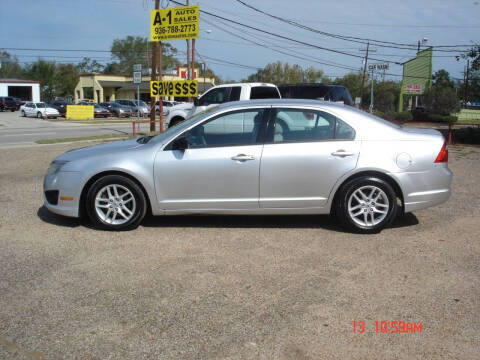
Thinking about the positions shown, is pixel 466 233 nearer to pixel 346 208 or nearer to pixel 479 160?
pixel 346 208

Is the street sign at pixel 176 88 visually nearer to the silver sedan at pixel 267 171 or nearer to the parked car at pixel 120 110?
the silver sedan at pixel 267 171

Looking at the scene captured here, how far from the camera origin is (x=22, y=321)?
3.46 meters

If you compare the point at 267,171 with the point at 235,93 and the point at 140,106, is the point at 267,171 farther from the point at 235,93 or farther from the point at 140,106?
the point at 140,106

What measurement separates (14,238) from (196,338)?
3211 millimetres

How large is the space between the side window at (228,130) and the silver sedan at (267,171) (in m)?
0.01

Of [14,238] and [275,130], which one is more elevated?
[275,130]

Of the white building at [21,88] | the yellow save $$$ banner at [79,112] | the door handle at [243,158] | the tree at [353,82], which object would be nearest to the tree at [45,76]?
the white building at [21,88]

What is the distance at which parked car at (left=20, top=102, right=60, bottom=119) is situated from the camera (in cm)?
4178

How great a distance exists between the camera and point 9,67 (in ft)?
335

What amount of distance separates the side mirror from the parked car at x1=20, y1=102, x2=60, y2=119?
40068 millimetres

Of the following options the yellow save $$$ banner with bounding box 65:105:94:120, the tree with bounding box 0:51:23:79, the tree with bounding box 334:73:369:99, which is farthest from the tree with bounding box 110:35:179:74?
the yellow save $$$ banner with bounding box 65:105:94:120

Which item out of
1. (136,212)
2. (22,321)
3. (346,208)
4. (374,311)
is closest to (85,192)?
(136,212)

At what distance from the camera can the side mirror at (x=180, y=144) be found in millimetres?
5453

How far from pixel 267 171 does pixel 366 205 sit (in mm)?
1257
